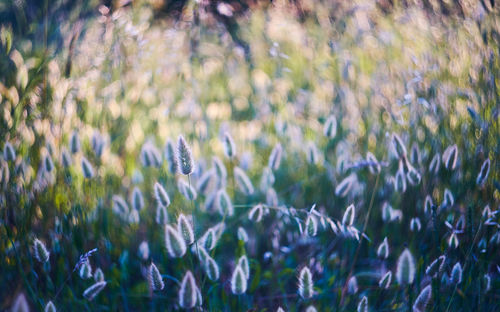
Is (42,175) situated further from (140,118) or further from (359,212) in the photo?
(359,212)

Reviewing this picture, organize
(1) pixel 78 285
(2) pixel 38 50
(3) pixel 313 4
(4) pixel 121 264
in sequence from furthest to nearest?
(3) pixel 313 4 → (2) pixel 38 50 → (4) pixel 121 264 → (1) pixel 78 285

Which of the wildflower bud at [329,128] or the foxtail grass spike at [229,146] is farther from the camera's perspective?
the wildflower bud at [329,128]

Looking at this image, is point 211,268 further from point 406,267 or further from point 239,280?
point 406,267

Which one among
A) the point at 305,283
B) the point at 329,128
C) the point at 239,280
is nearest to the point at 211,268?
the point at 239,280

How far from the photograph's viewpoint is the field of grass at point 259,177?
3.37 ft

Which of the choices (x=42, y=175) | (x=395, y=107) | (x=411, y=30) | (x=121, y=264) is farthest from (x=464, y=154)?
(x=42, y=175)

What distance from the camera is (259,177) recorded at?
1749 millimetres

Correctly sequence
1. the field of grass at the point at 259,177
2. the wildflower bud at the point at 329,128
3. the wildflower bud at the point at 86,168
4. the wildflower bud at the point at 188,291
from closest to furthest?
the wildflower bud at the point at 188,291 → the field of grass at the point at 259,177 → the wildflower bud at the point at 86,168 → the wildflower bud at the point at 329,128

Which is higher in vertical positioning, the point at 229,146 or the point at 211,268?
the point at 229,146

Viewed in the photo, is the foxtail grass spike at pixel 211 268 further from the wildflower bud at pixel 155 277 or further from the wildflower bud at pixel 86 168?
the wildflower bud at pixel 86 168

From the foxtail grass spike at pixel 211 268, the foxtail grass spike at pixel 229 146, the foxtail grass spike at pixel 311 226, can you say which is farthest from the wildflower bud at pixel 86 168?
the foxtail grass spike at pixel 311 226

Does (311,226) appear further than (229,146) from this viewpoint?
No

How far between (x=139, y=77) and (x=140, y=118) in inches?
7.5

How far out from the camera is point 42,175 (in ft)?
4.09
